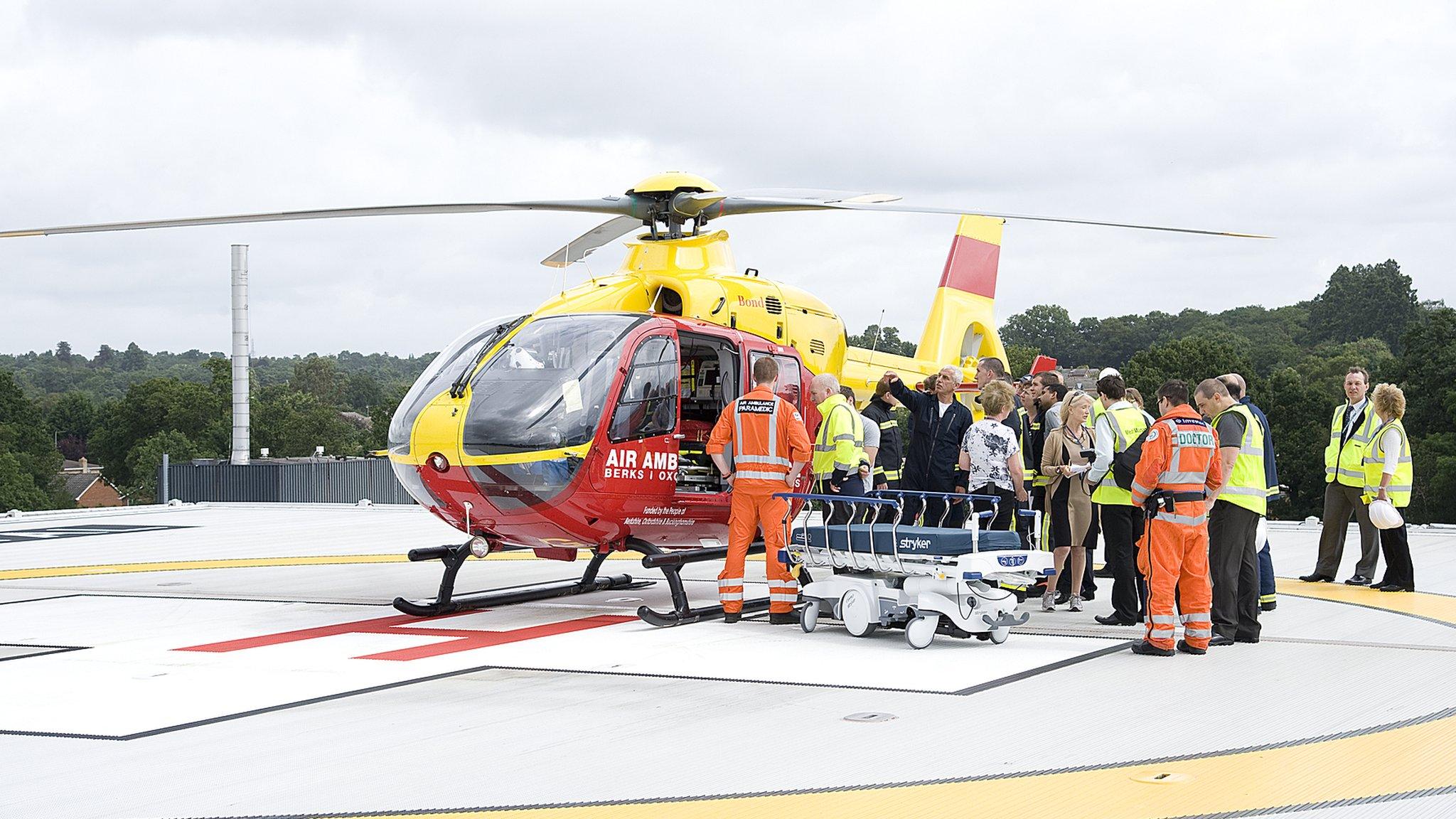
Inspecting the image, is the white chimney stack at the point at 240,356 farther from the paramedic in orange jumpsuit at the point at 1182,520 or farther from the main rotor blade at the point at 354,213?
the paramedic in orange jumpsuit at the point at 1182,520

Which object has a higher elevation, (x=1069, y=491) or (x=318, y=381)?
(x=318, y=381)

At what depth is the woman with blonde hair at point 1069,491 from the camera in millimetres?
9398

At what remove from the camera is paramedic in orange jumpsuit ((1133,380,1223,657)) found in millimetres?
7484

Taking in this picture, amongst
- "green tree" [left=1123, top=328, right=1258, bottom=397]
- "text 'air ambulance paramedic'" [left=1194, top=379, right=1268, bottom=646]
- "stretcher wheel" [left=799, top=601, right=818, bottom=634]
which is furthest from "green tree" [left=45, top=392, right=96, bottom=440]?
"text 'air ambulance paramedic'" [left=1194, top=379, right=1268, bottom=646]

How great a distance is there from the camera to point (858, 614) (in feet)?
26.5

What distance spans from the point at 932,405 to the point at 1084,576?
80.6 inches

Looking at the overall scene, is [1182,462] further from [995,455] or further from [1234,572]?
[995,455]

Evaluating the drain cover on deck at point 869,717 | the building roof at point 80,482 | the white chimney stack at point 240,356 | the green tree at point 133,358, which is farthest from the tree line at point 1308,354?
the green tree at point 133,358

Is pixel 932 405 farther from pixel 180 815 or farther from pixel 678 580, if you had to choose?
pixel 180 815

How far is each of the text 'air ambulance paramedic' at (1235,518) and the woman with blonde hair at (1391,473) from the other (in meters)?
3.03

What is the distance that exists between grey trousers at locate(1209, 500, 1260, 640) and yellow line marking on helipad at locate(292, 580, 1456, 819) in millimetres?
2710

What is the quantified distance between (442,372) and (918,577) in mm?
3570

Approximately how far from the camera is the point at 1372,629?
8.49 metres

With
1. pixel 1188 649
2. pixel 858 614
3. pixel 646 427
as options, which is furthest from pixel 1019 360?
pixel 1188 649
